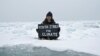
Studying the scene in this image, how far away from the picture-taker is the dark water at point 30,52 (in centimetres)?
498

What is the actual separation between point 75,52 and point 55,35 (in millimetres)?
2342

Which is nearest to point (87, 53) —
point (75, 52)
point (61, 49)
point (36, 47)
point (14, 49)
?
point (75, 52)

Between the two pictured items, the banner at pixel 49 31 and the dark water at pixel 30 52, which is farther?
the banner at pixel 49 31

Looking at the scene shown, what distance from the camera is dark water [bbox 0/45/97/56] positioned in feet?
16.3

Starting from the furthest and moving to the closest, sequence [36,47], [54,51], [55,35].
Answer: 1. [55,35]
2. [36,47]
3. [54,51]

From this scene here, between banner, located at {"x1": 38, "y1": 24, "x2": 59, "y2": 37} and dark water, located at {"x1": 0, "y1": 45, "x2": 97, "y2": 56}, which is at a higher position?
banner, located at {"x1": 38, "y1": 24, "x2": 59, "y2": 37}

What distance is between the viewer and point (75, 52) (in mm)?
5051

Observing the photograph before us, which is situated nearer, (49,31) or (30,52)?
(30,52)

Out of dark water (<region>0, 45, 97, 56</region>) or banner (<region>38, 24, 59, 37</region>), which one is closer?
dark water (<region>0, 45, 97, 56</region>)

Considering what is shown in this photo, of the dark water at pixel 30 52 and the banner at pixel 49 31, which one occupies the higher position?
the banner at pixel 49 31

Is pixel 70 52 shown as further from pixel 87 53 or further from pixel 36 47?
pixel 36 47

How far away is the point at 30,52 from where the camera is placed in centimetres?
518

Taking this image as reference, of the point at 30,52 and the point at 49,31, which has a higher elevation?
the point at 49,31

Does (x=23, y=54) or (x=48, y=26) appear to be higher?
(x=48, y=26)
